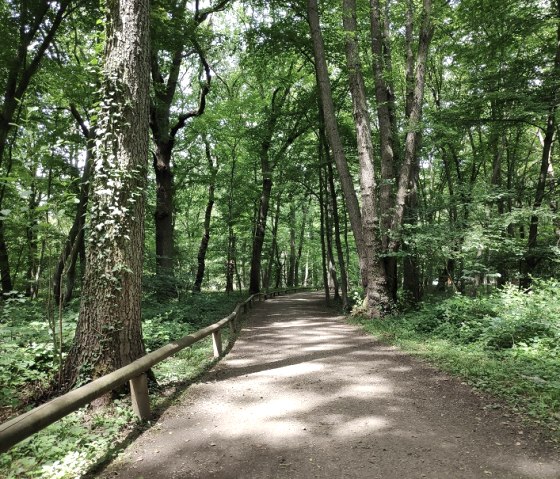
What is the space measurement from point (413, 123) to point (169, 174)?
9005mm

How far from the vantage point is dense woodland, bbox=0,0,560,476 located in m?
4.91

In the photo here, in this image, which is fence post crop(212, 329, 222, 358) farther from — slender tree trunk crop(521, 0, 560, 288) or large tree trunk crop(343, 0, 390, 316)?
slender tree trunk crop(521, 0, 560, 288)

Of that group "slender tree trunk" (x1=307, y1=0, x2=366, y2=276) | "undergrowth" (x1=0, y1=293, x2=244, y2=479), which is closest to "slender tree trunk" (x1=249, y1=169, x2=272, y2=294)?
"slender tree trunk" (x1=307, y1=0, x2=366, y2=276)

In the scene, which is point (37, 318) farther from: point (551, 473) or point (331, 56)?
point (331, 56)

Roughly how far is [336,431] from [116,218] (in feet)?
11.9

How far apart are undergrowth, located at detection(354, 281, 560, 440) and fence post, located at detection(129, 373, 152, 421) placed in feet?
13.8

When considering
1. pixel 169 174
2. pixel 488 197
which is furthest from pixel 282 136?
pixel 488 197

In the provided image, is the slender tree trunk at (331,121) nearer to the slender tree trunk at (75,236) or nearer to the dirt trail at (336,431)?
the dirt trail at (336,431)

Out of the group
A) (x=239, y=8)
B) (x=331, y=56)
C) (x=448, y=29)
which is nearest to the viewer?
(x=448, y=29)

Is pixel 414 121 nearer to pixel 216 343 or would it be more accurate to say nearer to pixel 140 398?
pixel 216 343

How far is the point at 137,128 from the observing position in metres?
5.17

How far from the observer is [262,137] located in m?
20.2

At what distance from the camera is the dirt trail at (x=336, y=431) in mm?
3230

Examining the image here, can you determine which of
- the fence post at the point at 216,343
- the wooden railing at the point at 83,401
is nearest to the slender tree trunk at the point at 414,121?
the fence post at the point at 216,343
